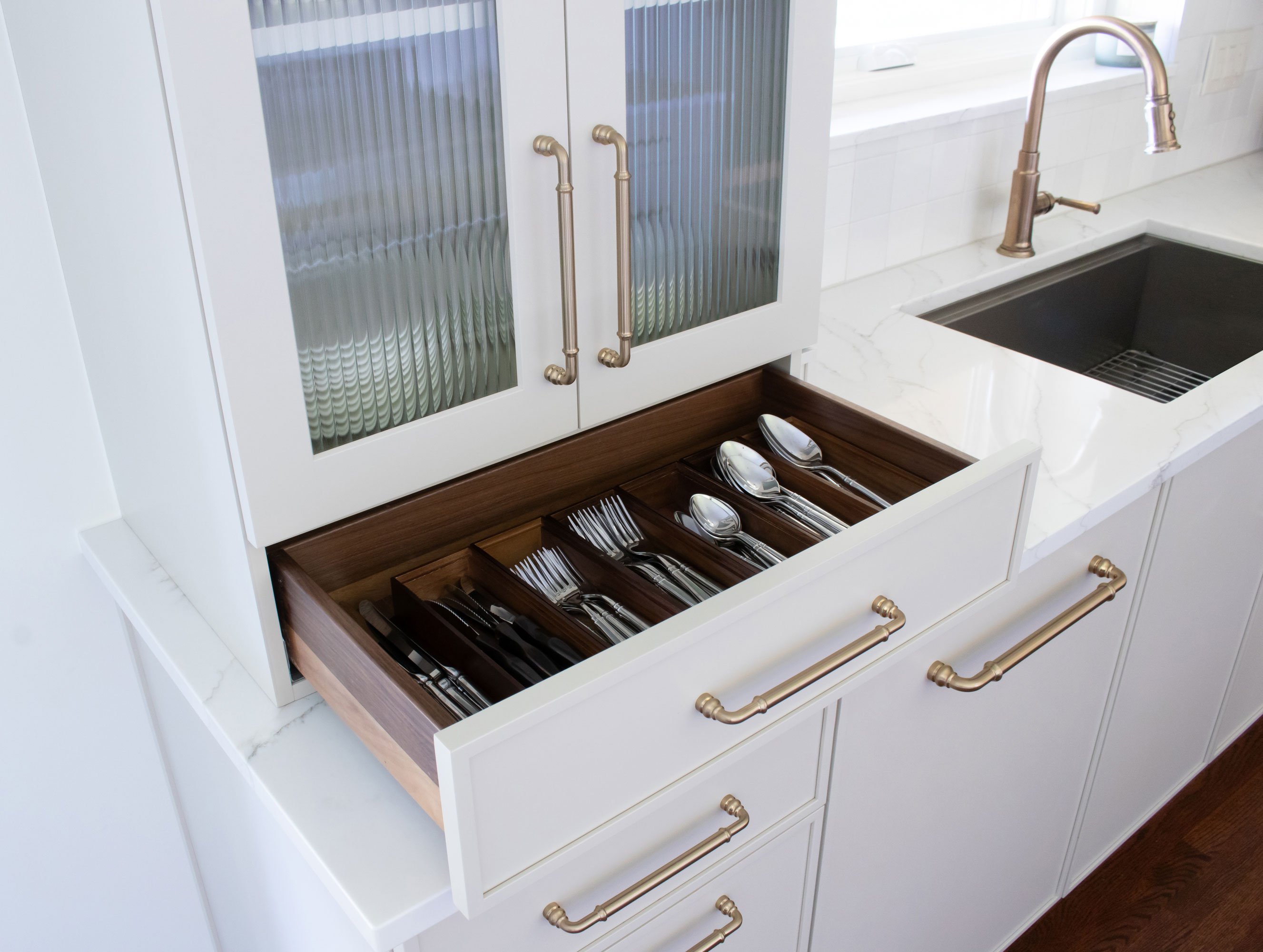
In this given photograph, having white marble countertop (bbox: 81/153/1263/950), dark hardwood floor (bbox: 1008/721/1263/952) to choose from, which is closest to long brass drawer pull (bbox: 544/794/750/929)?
white marble countertop (bbox: 81/153/1263/950)

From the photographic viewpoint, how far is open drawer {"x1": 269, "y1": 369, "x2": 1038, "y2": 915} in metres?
0.65

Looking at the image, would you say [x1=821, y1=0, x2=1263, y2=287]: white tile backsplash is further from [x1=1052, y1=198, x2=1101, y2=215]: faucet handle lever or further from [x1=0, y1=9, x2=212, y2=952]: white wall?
[x1=0, y1=9, x2=212, y2=952]: white wall

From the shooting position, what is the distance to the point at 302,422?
2.48ft

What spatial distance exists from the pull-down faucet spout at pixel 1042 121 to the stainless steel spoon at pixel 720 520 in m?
0.79

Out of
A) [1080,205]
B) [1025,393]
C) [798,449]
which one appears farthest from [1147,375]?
[798,449]

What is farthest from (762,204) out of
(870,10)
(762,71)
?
(870,10)

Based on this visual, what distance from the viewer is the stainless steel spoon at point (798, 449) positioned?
41.5 inches

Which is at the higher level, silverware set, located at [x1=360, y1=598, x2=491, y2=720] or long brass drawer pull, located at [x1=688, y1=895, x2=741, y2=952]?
silverware set, located at [x1=360, y1=598, x2=491, y2=720]

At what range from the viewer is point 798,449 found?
1059mm

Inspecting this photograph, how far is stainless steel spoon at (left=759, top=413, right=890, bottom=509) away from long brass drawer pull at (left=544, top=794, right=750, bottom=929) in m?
0.33

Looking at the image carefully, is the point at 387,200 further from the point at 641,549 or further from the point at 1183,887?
the point at 1183,887

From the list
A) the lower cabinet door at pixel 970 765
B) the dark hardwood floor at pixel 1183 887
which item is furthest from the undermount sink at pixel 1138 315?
the dark hardwood floor at pixel 1183 887

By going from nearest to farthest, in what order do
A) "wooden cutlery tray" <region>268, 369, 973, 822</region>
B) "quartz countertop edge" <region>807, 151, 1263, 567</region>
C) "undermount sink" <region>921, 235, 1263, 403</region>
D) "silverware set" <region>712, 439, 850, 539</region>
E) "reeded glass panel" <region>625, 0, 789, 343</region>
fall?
"wooden cutlery tray" <region>268, 369, 973, 822</region>, "reeded glass panel" <region>625, 0, 789, 343</region>, "silverware set" <region>712, 439, 850, 539</region>, "quartz countertop edge" <region>807, 151, 1263, 567</region>, "undermount sink" <region>921, 235, 1263, 403</region>

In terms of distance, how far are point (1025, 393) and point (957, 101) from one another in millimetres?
676
